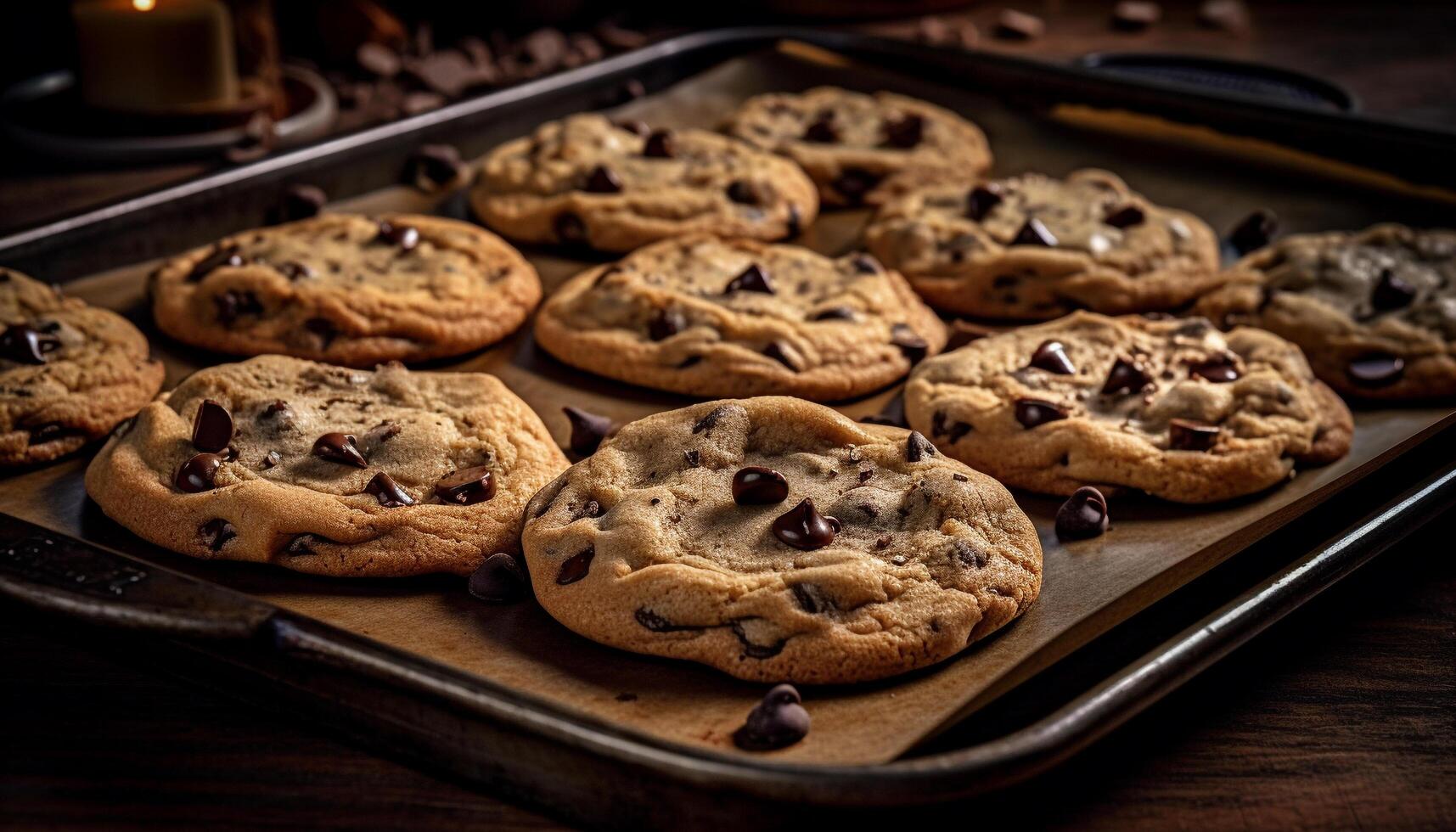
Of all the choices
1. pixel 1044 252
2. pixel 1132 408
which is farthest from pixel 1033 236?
pixel 1132 408

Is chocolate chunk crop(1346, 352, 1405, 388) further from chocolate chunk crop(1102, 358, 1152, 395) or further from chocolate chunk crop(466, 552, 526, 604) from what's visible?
chocolate chunk crop(466, 552, 526, 604)

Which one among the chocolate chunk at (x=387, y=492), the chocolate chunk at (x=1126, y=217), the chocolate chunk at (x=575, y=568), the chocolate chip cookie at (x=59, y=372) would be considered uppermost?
the chocolate chunk at (x=1126, y=217)

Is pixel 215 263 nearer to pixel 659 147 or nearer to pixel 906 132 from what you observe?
pixel 659 147

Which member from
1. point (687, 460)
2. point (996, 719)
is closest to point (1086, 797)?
point (996, 719)

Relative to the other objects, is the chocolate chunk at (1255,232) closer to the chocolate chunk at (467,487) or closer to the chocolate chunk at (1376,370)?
the chocolate chunk at (1376,370)

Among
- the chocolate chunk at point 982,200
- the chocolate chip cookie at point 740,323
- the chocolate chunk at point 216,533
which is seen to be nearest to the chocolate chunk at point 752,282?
the chocolate chip cookie at point 740,323

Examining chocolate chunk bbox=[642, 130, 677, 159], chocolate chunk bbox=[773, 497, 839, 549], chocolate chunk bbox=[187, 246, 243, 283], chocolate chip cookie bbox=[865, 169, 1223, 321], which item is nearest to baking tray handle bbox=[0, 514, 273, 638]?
chocolate chunk bbox=[773, 497, 839, 549]

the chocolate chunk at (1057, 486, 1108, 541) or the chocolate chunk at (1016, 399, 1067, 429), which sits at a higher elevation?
the chocolate chunk at (1016, 399, 1067, 429)
